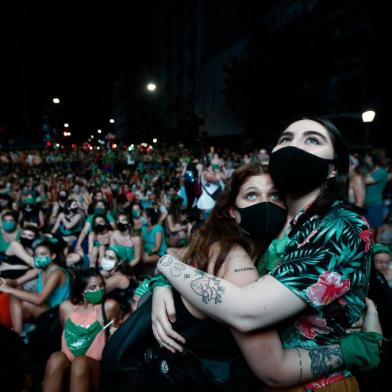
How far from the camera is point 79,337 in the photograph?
143 inches

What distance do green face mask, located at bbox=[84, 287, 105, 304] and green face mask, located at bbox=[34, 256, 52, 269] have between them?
1305 millimetres

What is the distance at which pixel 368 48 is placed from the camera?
17.9 metres

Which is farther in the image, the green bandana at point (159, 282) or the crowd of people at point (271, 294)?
the green bandana at point (159, 282)

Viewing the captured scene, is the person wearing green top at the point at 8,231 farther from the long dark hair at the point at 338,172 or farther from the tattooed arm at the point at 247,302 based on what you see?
the long dark hair at the point at 338,172

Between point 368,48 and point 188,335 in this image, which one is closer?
point 188,335

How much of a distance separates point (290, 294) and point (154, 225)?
6427 millimetres

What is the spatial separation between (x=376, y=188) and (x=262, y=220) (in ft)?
21.4

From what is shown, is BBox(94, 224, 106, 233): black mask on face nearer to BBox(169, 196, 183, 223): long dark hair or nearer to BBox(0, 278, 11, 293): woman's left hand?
BBox(169, 196, 183, 223): long dark hair

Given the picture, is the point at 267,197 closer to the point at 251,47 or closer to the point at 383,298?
the point at 383,298

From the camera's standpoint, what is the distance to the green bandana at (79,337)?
361cm

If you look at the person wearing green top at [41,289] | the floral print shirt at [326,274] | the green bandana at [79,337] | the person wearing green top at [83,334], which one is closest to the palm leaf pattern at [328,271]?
the floral print shirt at [326,274]

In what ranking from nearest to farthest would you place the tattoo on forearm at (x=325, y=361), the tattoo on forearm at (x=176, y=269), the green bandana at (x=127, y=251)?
the tattoo on forearm at (x=325, y=361) → the tattoo on forearm at (x=176, y=269) → the green bandana at (x=127, y=251)

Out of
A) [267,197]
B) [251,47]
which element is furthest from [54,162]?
[267,197]

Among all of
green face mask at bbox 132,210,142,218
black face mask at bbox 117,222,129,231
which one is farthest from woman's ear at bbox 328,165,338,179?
green face mask at bbox 132,210,142,218
